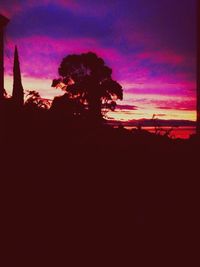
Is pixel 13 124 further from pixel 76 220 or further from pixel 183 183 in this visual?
pixel 183 183

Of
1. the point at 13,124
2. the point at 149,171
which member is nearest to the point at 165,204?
the point at 149,171

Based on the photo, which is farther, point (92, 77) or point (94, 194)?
point (92, 77)

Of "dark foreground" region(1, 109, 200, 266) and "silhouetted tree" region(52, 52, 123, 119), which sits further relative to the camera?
"silhouetted tree" region(52, 52, 123, 119)

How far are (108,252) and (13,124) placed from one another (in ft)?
15.3

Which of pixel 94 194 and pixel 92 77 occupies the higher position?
pixel 92 77

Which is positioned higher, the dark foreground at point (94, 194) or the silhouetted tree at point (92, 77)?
the silhouetted tree at point (92, 77)

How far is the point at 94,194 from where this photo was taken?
31.8 feet

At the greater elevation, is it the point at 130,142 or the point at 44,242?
the point at 130,142

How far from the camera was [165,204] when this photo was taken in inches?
395

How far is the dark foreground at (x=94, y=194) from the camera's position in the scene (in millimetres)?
8672

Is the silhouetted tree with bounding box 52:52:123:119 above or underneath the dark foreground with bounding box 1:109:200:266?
above

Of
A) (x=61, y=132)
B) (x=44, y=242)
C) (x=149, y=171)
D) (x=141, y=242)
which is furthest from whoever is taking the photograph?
(x=61, y=132)

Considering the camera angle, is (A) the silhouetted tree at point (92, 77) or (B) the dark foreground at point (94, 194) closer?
(B) the dark foreground at point (94, 194)

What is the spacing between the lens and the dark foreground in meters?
8.67
